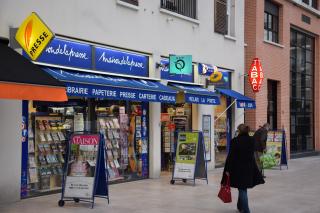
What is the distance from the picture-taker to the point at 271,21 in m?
22.1

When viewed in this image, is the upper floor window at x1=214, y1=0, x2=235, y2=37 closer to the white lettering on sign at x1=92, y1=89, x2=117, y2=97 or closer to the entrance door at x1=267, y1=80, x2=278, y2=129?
the entrance door at x1=267, y1=80, x2=278, y2=129

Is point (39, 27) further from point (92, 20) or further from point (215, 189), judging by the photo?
point (215, 189)

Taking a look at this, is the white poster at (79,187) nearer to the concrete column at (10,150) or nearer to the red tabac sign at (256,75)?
the concrete column at (10,150)

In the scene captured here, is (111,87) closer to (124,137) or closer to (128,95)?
(128,95)

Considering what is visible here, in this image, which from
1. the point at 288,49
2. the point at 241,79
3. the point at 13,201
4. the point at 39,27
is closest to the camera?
the point at 39,27

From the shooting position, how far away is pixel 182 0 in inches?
635

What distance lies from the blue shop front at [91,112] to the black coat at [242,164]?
2626 millimetres

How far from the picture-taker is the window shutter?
1781 centimetres

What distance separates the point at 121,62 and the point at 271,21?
35.3 feet

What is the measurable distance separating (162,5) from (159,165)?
180 inches

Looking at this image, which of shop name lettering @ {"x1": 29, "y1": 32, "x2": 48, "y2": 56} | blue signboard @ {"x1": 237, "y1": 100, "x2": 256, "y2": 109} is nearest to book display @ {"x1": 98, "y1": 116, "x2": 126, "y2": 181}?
shop name lettering @ {"x1": 29, "y1": 32, "x2": 48, "y2": 56}

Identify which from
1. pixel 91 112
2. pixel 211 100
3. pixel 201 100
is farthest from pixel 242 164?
pixel 211 100

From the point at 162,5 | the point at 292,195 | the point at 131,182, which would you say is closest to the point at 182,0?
the point at 162,5

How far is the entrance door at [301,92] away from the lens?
24188 millimetres
